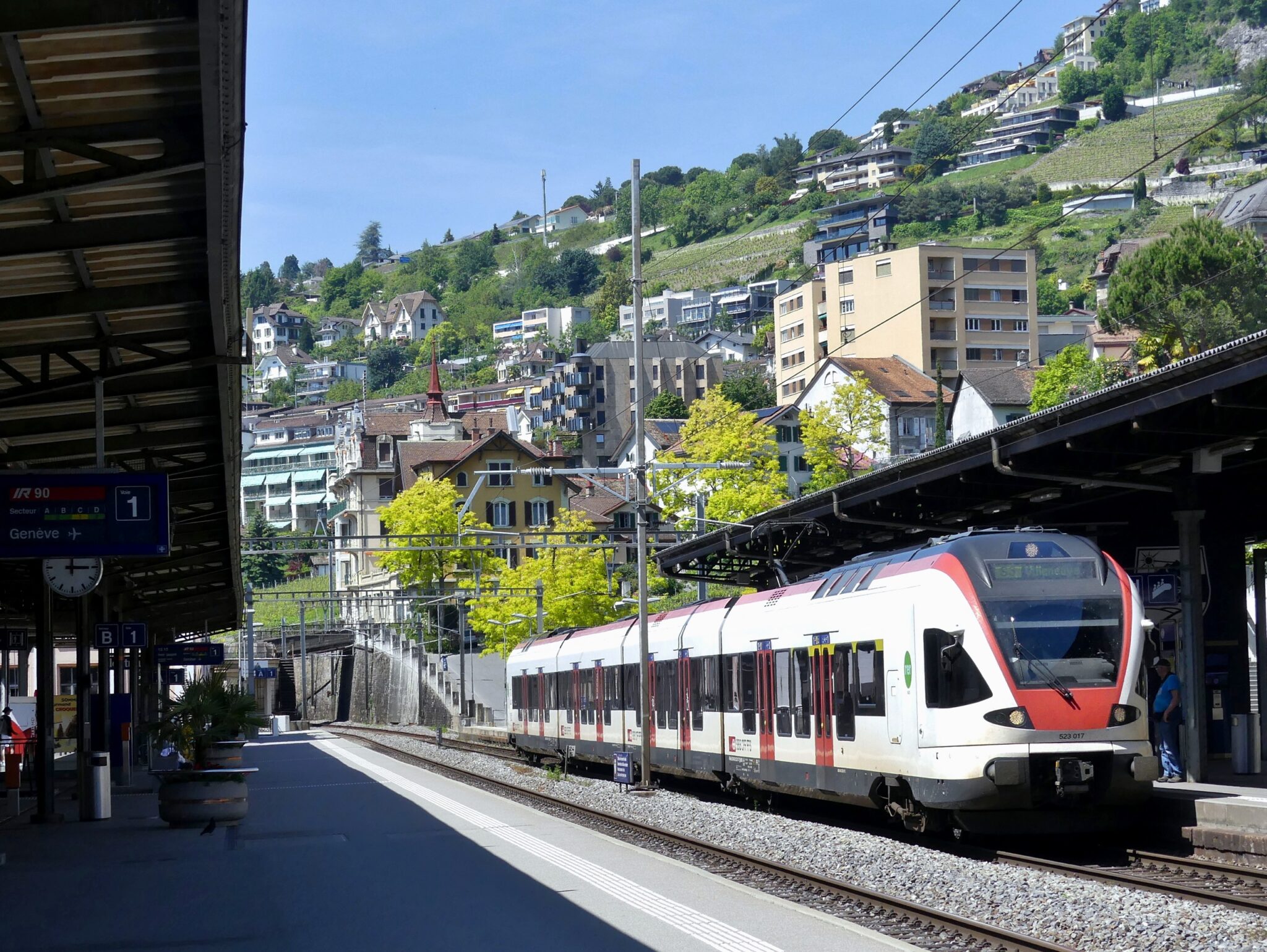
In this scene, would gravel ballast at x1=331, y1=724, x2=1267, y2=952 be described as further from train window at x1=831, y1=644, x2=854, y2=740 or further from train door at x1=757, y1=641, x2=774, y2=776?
train window at x1=831, y1=644, x2=854, y2=740

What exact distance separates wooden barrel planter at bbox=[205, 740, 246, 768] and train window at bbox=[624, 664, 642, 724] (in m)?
6.93

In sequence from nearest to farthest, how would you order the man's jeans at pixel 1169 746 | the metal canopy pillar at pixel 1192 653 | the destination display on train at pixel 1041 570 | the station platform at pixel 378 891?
1. the station platform at pixel 378 891
2. the destination display on train at pixel 1041 570
3. the metal canopy pillar at pixel 1192 653
4. the man's jeans at pixel 1169 746

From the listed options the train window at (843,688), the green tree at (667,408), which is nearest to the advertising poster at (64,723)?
the train window at (843,688)

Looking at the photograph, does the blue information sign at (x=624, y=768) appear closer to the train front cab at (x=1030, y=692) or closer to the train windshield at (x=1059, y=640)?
the train front cab at (x=1030, y=692)

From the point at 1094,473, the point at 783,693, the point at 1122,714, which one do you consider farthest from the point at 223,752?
the point at 1122,714

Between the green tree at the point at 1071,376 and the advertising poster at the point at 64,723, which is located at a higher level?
the green tree at the point at 1071,376

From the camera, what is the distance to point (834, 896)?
45.3ft

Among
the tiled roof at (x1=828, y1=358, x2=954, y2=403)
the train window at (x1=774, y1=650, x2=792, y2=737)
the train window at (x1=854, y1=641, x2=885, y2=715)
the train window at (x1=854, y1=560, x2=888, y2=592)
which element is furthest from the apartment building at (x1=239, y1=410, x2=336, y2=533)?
the train window at (x1=854, y1=641, x2=885, y2=715)

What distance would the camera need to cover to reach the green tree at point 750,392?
137250 mm

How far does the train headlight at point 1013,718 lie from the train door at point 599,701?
56.1 ft

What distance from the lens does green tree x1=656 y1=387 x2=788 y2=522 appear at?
52688mm

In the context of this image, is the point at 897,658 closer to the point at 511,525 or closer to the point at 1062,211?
the point at 511,525

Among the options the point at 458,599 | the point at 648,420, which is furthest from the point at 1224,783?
the point at 648,420

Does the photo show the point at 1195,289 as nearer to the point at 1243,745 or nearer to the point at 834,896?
the point at 1243,745
